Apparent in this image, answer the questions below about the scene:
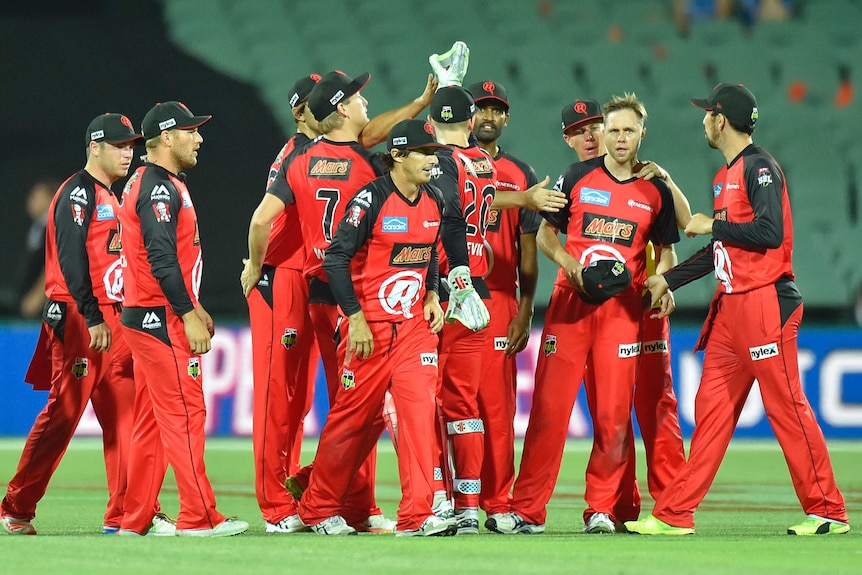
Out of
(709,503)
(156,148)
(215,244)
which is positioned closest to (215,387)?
(215,244)

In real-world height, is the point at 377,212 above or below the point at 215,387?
above

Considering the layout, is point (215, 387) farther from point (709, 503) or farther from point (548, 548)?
point (548, 548)

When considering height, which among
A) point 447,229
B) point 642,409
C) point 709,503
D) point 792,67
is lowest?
point 709,503

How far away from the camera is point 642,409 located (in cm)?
834

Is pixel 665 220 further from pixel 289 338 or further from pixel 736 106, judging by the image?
pixel 289 338

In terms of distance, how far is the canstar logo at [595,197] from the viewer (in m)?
8.04

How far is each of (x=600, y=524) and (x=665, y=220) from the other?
1.89m

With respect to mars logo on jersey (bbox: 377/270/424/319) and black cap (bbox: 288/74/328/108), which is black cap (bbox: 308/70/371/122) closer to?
black cap (bbox: 288/74/328/108)

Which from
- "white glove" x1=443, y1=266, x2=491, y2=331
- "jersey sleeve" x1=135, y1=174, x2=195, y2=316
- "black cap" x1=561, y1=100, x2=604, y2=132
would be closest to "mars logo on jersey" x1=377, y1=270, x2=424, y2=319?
"white glove" x1=443, y1=266, x2=491, y2=331

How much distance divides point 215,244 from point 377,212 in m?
9.55

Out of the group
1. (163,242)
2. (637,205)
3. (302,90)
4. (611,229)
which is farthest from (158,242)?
(637,205)

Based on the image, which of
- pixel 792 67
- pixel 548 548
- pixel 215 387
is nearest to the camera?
pixel 548 548

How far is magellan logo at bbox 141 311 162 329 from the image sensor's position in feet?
23.9

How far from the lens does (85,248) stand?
805cm
